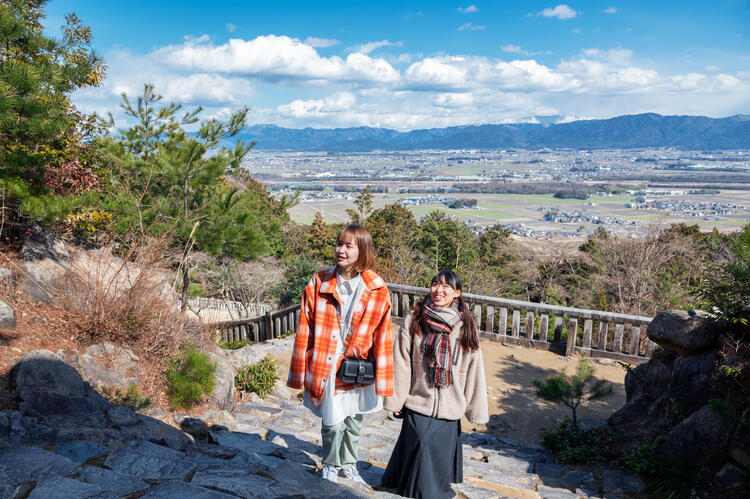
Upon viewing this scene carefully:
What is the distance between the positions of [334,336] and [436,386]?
687mm

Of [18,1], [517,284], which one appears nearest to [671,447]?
[18,1]

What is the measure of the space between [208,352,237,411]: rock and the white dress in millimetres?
2244

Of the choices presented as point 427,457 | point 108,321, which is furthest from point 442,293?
point 108,321

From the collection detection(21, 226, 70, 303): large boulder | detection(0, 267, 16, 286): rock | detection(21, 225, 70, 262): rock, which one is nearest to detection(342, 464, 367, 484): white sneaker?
detection(21, 226, 70, 303): large boulder

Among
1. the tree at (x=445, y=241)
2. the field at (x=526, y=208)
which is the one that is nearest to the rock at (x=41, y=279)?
the tree at (x=445, y=241)

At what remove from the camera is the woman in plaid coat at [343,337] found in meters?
2.82

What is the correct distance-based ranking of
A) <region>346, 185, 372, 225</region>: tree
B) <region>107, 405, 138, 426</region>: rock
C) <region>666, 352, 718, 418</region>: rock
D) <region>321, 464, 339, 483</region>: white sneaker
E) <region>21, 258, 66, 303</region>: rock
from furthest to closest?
<region>346, 185, 372, 225</region>: tree < <region>21, 258, 66, 303</region>: rock < <region>666, 352, 718, 418</region>: rock < <region>107, 405, 138, 426</region>: rock < <region>321, 464, 339, 483</region>: white sneaker

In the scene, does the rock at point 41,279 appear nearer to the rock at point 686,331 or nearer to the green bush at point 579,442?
the green bush at point 579,442

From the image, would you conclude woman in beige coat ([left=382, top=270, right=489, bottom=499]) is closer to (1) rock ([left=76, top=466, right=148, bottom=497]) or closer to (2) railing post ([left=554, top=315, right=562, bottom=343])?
(1) rock ([left=76, top=466, right=148, bottom=497])

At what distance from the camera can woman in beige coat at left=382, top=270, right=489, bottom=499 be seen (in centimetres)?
286

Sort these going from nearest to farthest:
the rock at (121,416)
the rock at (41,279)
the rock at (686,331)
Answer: the rock at (121,416) → the rock at (686,331) → the rock at (41,279)

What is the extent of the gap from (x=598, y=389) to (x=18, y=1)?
23.4 feet

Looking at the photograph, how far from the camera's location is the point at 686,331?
13.1ft

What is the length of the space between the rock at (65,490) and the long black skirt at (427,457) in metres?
1.57
